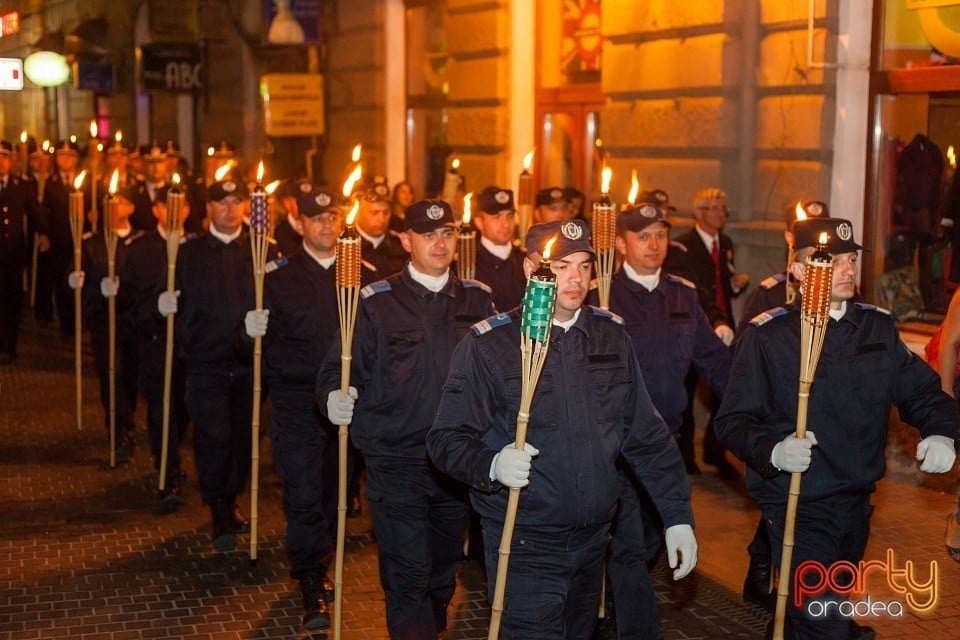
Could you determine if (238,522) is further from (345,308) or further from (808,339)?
(808,339)

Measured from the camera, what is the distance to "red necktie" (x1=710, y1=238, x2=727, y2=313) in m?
11.7

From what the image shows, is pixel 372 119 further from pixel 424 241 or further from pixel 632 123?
pixel 424 241

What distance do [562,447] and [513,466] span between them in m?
0.39

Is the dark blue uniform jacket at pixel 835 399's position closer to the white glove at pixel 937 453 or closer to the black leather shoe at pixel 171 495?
the white glove at pixel 937 453

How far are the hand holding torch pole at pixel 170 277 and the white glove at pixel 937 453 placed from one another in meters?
5.44

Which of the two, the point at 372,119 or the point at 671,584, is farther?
the point at 372,119

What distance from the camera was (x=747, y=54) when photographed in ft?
41.6

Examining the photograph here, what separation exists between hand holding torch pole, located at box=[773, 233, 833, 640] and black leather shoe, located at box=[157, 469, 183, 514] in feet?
17.5

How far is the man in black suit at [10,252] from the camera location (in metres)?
16.5

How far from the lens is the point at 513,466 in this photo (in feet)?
16.7

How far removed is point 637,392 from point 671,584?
10.1ft

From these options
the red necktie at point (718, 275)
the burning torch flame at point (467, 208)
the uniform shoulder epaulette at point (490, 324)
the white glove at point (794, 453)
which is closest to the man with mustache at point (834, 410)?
the white glove at point (794, 453)

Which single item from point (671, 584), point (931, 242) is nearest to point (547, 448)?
point (671, 584)

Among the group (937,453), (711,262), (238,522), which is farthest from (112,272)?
(937,453)
